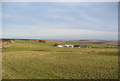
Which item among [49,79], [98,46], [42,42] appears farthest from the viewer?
[42,42]

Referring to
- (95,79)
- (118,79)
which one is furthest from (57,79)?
(118,79)

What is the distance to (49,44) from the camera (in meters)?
55.5

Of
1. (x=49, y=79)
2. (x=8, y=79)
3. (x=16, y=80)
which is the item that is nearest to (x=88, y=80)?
(x=49, y=79)

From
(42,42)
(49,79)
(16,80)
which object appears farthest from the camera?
(42,42)

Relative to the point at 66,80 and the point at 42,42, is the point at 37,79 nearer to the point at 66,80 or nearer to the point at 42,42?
the point at 66,80

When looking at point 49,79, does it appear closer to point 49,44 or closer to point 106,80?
point 106,80

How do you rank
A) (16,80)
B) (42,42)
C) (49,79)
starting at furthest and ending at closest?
(42,42)
(49,79)
(16,80)

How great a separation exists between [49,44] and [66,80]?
46648 mm

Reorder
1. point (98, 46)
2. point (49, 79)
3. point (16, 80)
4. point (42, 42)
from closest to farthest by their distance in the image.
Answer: point (16, 80) < point (49, 79) < point (98, 46) < point (42, 42)

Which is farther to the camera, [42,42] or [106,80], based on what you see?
[42,42]

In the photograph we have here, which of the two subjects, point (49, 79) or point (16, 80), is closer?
point (16, 80)

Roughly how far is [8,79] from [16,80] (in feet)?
2.49

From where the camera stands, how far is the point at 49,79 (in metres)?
9.42

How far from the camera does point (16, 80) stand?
28.9 feet
